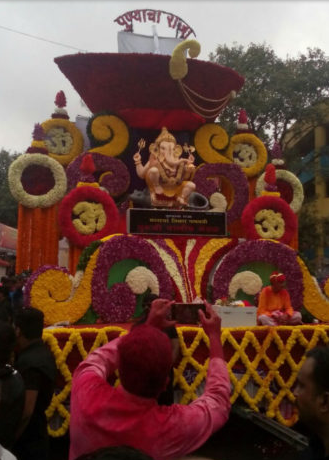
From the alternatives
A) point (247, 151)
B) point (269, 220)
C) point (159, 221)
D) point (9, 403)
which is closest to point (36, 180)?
point (159, 221)

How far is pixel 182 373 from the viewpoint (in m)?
5.11


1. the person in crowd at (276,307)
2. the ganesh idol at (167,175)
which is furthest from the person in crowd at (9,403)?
the ganesh idol at (167,175)

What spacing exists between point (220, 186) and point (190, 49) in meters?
3.29

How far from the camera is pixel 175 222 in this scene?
353 inches

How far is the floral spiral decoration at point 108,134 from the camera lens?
35.9 ft

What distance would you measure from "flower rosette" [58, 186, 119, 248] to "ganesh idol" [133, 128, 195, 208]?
1.37 m

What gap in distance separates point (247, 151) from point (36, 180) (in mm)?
5275

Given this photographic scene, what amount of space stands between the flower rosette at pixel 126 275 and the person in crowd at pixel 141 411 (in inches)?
235

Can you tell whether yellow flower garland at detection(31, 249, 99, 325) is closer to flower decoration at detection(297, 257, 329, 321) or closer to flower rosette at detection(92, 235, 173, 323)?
flower rosette at detection(92, 235, 173, 323)

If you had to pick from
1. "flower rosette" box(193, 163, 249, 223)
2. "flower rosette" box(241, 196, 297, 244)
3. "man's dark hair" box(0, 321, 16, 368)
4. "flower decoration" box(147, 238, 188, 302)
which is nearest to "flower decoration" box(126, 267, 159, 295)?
"flower decoration" box(147, 238, 188, 302)

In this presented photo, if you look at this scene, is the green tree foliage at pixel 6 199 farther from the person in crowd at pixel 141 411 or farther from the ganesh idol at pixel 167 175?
the person in crowd at pixel 141 411

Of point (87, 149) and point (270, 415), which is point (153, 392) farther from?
point (87, 149)

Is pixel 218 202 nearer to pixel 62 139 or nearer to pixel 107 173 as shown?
pixel 107 173

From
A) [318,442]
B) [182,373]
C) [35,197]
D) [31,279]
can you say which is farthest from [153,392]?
[35,197]
